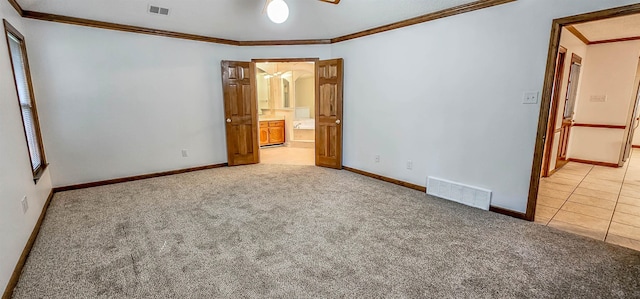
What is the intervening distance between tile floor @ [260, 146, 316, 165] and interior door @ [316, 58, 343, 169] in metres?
0.54

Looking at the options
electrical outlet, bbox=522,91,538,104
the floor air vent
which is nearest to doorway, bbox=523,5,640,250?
electrical outlet, bbox=522,91,538,104

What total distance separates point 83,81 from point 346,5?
3.69m

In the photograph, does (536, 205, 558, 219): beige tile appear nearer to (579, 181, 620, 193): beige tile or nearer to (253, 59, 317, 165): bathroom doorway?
(579, 181, 620, 193): beige tile

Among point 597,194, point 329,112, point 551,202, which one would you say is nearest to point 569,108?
point 597,194

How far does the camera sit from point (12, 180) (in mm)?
2242

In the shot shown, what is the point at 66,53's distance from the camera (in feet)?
12.0

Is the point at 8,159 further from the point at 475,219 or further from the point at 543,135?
the point at 543,135

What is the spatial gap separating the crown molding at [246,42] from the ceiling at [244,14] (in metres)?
0.06

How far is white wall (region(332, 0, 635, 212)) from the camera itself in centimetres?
283

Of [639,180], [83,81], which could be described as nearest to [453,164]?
[639,180]

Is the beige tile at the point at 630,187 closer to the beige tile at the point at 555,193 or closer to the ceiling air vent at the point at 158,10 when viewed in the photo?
the beige tile at the point at 555,193

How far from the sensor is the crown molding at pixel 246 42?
3.14 metres

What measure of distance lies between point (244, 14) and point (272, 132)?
12.9 feet

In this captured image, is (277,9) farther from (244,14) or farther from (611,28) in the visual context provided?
(611,28)
